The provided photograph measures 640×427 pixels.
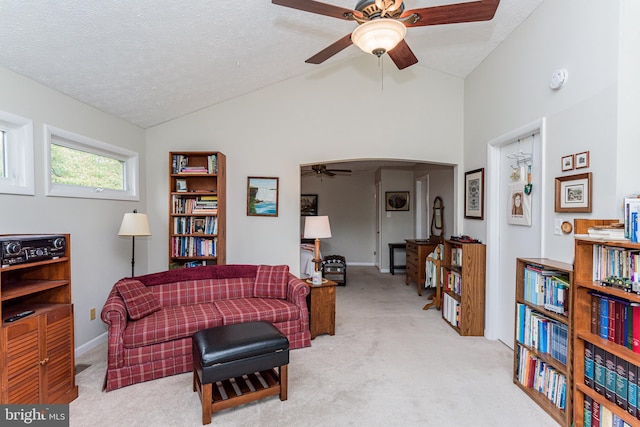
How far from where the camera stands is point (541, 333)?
2273 mm

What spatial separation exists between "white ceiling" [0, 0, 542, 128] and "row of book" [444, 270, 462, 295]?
2607 mm

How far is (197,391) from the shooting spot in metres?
2.35

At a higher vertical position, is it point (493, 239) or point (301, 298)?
point (493, 239)

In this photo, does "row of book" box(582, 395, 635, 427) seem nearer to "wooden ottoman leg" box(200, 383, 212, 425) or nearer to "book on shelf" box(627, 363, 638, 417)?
"book on shelf" box(627, 363, 638, 417)

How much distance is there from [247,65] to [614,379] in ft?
13.0

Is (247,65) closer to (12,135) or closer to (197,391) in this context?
(12,135)

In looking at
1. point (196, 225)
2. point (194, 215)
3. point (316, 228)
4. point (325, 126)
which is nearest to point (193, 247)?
point (196, 225)

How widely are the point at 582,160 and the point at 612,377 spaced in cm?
140

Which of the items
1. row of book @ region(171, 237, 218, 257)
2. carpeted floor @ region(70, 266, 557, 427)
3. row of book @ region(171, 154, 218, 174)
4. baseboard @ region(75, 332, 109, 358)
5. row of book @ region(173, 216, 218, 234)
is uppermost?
row of book @ region(171, 154, 218, 174)

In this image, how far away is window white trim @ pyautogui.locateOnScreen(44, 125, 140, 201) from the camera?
261cm

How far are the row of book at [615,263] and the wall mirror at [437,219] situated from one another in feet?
12.2

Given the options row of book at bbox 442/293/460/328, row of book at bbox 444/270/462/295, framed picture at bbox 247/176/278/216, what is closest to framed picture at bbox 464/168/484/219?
row of book at bbox 444/270/462/295

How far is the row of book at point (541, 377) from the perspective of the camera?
2066 mm

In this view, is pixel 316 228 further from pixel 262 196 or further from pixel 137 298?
pixel 137 298
